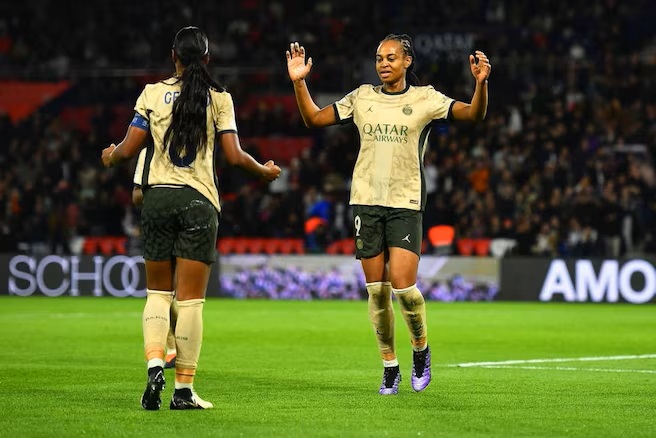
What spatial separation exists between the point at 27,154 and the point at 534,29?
12.1 meters

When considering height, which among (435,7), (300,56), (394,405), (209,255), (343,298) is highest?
(435,7)

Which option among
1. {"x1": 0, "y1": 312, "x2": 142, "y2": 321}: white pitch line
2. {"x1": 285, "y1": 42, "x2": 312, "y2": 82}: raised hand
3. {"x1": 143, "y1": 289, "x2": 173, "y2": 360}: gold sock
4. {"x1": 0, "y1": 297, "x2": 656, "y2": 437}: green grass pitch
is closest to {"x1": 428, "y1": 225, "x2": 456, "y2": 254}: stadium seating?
{"x1": 0, "y1": 297, "x2": 656, "y2": 437}: green grass pitch

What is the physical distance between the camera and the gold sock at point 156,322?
294 inches

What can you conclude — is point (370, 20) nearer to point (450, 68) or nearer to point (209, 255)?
point (450, 68)

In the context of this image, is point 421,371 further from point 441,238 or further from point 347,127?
point 347,127

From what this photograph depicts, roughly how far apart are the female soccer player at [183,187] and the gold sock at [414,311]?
5.04ft

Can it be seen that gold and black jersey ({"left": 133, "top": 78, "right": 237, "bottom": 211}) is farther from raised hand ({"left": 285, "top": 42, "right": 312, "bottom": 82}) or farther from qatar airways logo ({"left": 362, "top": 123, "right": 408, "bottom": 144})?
qatar airways logo ({"left": 362, "top": 123, "right": 408, "bottom": 144})


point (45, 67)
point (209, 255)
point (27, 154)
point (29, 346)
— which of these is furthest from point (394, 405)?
point (45, 67)

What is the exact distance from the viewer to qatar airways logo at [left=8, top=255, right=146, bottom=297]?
25.1m

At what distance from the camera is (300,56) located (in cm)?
877

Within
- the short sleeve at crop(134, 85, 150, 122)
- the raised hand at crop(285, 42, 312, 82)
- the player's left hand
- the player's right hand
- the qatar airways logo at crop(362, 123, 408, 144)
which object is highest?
the raised hand at crop(285, 42, 312, 82)

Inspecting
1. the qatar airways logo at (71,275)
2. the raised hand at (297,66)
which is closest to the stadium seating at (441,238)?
the qatar airways logo at (71,275)

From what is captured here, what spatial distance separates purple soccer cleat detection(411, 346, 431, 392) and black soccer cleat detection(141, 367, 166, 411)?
2087 millimetres

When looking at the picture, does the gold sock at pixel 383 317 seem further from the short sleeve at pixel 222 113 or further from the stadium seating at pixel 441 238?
the stadium seating at pixel 441 238
